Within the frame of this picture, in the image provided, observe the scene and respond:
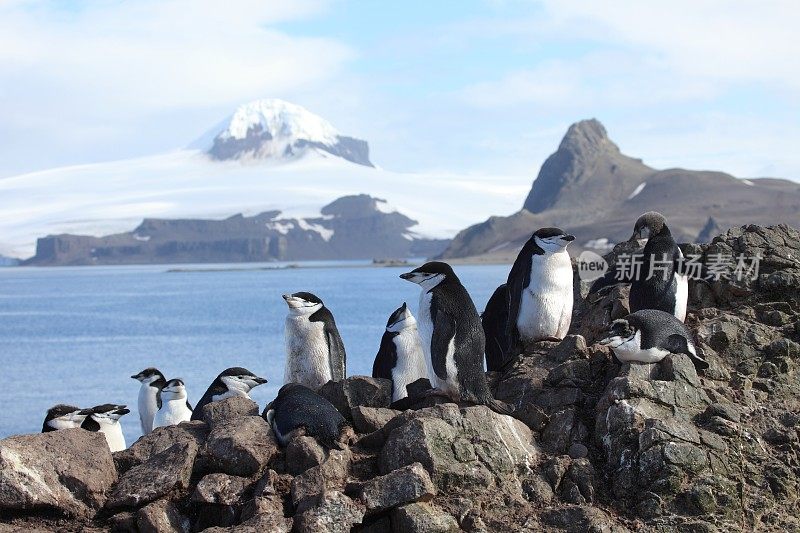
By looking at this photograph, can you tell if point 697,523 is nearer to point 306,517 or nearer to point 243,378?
point 306,517

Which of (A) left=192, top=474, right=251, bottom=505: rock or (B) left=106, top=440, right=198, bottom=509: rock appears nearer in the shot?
(A) left=192, top=474, right=251, bottom=505: rock

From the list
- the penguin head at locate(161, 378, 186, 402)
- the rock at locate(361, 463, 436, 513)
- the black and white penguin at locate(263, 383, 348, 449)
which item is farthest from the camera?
the penguin head at locate(161, 378, 186, 402)

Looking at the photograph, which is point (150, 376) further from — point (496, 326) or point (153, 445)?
point (153, 445)

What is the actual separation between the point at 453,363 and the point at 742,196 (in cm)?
17783

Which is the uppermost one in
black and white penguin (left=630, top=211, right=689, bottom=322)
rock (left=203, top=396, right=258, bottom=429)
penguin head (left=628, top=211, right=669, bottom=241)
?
penguin head (left=628, top=211, right=669, bottom=241)

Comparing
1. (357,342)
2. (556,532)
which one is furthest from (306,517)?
(357,342)

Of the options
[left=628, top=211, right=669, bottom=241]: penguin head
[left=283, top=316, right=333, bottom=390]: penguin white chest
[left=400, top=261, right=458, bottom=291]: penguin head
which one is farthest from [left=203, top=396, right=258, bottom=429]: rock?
[left=628, top=211, right=669, bottom=241]: penguin head

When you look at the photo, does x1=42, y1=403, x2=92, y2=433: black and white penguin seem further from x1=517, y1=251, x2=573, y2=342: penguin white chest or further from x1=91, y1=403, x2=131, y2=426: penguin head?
x1=517, y1=251, x2=573, y2=342: penguin white chest

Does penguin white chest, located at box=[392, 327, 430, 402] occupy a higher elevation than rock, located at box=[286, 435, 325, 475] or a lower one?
higher

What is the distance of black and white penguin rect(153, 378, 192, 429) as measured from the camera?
13219 mm

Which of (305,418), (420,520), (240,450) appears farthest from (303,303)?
(420,520)

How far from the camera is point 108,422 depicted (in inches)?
477

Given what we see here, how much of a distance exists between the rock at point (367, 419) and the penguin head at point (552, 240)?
280 centimetres

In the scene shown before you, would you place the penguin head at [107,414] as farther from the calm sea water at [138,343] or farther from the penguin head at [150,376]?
the calm sea water at [138,343]
